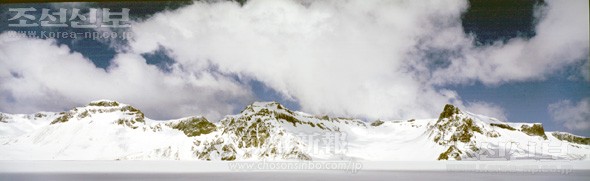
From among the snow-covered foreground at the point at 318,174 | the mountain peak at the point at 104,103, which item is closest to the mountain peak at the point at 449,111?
the mountain peak at the point at 104,103

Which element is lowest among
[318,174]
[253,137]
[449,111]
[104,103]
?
[253,137]

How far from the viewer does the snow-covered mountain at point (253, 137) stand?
114m

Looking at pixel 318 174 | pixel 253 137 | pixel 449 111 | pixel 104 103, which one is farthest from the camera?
pixel 104 103

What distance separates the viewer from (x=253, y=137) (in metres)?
138

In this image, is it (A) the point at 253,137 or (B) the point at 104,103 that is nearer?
(A) the point at 253,137

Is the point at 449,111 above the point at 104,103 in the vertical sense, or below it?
below

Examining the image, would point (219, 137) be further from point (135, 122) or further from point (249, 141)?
point (135, 122)

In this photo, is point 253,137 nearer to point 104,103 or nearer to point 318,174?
point 104,103

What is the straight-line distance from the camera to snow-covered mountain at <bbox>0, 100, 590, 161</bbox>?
114 m

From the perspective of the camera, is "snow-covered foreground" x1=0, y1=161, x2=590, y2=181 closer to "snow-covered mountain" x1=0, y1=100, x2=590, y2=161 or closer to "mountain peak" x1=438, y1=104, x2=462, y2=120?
"snow-covered mountain" x1=0, y1=100, x2=590, y2=161

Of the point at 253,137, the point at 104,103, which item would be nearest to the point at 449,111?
the point at 253,137

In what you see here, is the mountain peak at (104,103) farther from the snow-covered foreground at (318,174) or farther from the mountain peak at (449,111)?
the snow-covered foreground at (318,174)

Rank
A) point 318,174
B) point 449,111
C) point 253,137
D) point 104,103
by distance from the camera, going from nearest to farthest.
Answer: point 318,174, point 449,111, point 253,137, point 104,103

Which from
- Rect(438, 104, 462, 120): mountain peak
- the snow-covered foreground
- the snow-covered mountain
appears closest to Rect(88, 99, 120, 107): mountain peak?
the snow-covered mountain
